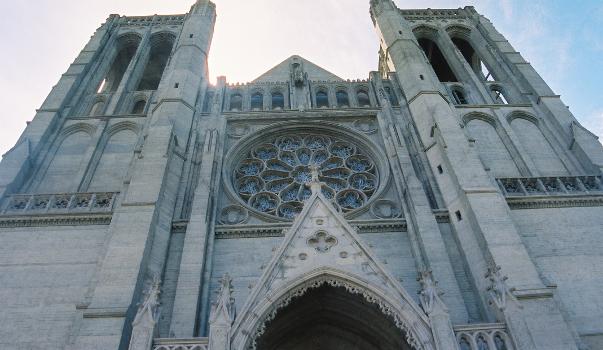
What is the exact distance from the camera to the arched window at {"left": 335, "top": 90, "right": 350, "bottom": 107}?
18406 mm

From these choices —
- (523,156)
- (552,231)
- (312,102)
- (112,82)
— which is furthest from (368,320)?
(112,82)

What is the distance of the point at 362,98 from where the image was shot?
18.9 meters

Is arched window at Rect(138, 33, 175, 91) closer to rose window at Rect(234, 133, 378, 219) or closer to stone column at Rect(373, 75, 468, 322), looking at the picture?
rose window at Rect(234, 133, 378, 219)

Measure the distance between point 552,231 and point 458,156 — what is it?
301 cm

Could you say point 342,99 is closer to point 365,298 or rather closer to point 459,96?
point 459,96

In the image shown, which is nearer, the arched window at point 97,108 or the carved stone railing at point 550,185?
the carved stone railing at point 550,185

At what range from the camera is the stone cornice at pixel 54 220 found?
12625 mm

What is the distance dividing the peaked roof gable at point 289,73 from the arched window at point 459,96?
4444 mm

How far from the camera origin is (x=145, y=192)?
1263 cm

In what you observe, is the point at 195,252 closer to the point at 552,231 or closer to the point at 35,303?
the point at 35,303

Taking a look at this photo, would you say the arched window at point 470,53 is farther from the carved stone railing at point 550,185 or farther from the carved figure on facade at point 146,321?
the carved figure on facade at point 146,321

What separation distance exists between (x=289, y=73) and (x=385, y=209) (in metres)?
8.29

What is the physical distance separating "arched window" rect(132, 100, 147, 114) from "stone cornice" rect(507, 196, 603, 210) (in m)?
13.1

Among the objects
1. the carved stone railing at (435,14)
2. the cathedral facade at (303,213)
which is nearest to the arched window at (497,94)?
the cathedral facade at (303,213)
